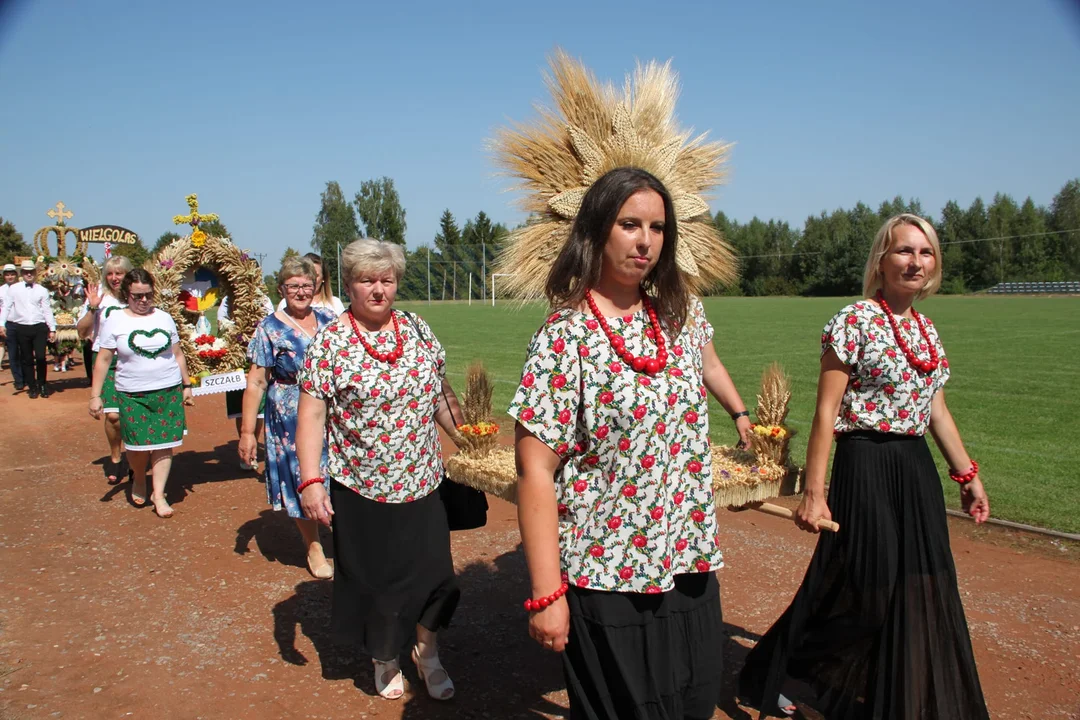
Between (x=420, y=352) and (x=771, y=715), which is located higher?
(x=420, y=352)

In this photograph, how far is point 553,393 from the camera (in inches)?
85.7

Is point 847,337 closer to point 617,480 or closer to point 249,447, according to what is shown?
point 617,480

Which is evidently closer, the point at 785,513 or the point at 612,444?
the point at 612,444

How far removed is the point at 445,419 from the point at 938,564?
2.22 metres

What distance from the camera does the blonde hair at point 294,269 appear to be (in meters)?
5.16

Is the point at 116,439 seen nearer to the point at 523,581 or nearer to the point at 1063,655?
the point at 523,581

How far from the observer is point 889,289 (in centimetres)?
325

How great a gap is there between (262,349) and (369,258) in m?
1.68

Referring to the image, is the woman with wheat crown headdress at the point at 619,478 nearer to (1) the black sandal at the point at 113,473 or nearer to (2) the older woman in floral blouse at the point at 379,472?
(2) the older woman in floral blouse at the point at 379,472

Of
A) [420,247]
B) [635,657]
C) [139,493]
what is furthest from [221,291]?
[420,247]

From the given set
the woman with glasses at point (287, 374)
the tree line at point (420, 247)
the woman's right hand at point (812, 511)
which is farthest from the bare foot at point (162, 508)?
the tree line at point (420, 247)

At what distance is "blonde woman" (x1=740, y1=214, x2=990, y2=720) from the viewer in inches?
120

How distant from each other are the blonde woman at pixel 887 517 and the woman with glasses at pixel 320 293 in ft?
11.2

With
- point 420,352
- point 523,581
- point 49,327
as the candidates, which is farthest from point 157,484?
point 49,327
